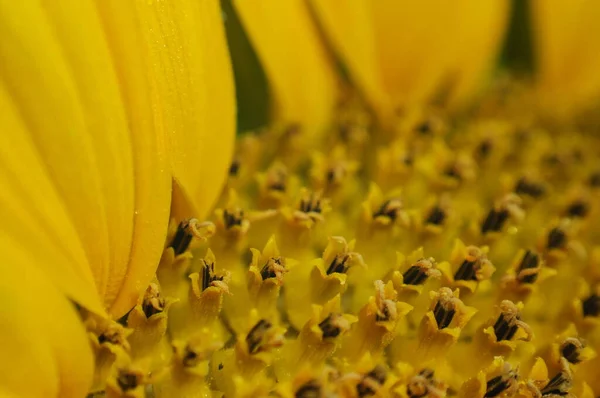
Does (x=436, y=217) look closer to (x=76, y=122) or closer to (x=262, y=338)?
(x=262, y=338)

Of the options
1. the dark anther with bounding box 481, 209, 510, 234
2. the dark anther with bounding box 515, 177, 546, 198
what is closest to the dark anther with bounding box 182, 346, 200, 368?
the dark anther with bounding box 481, 209, 510, 234

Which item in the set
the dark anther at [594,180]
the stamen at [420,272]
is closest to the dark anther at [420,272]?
the stamen at [420,272]

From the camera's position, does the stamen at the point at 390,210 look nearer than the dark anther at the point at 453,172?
Yes

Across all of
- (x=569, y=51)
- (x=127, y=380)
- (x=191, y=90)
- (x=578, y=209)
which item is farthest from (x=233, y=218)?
(x=569, y=51)

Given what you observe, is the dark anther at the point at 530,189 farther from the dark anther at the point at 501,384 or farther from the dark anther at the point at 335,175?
the dark anther at the point at 501,384

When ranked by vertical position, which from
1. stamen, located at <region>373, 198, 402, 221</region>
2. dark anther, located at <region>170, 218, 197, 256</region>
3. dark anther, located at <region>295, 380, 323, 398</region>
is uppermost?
dark anther, located at <region>170, 218, 197, 256</region>

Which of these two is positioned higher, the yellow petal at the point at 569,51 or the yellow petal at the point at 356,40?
the yellow petal at the point at 356,40

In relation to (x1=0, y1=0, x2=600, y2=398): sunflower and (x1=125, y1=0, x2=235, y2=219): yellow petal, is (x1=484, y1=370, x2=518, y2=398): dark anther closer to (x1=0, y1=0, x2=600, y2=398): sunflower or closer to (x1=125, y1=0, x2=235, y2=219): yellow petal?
(x1=0, y1=0, x2=600, y2=398): sunflower
